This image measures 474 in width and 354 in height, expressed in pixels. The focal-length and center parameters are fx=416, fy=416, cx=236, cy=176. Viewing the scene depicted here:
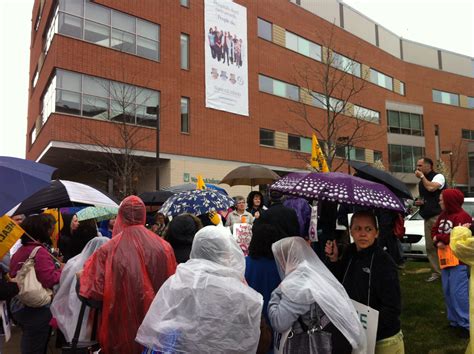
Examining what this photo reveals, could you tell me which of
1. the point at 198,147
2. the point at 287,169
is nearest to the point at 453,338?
the point at 198,147

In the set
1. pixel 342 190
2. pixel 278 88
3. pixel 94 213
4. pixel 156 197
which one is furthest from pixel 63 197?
pixel 278 88

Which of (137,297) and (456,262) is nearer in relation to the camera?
(137,297)

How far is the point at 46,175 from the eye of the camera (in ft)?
13.1

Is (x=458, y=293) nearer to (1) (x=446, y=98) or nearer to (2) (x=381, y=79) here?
(2) (x=381, y=79)

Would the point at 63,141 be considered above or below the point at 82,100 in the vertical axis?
below

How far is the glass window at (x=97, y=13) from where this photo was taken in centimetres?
2016

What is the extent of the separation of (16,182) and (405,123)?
138 feet

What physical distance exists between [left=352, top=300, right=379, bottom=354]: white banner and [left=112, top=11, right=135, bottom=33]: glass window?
21.2 metres

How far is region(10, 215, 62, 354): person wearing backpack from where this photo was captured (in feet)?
14.1

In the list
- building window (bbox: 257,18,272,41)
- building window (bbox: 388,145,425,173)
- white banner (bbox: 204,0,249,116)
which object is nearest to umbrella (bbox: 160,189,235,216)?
white banner (bbox: 204,0,249,116)

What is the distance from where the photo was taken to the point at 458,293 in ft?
16.5

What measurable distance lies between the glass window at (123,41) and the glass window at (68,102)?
3460 millimetres

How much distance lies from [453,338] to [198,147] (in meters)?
19.9

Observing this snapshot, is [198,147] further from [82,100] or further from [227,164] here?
[82,100]
